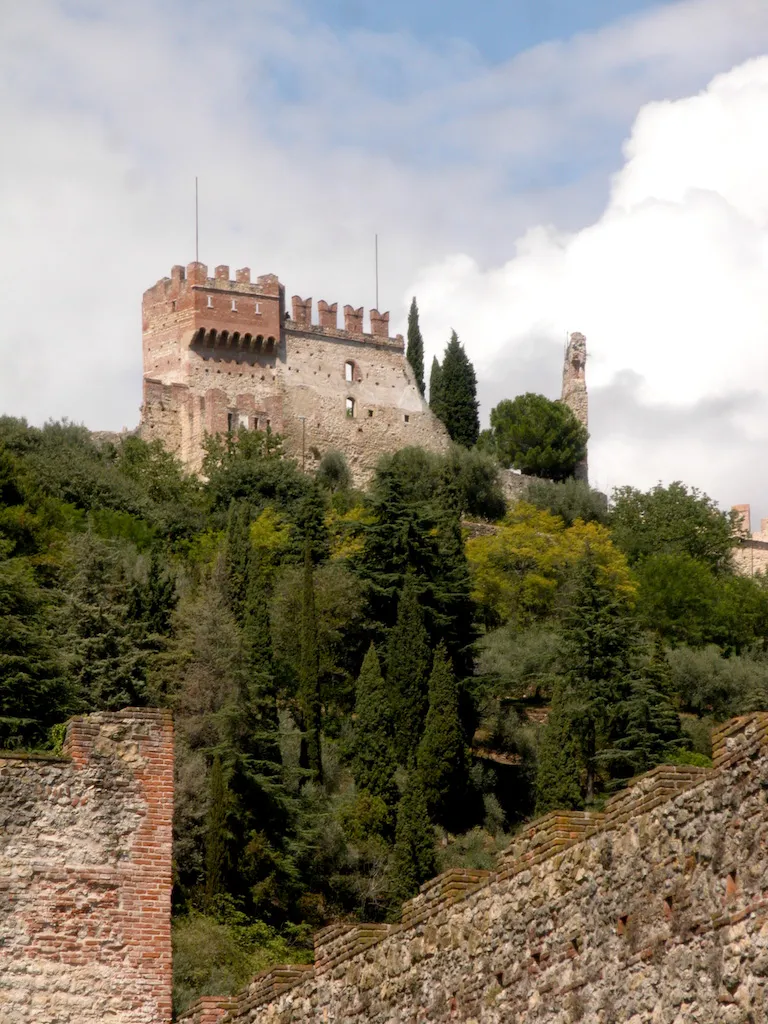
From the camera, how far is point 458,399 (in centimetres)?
8219

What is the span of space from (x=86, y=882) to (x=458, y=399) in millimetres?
67197

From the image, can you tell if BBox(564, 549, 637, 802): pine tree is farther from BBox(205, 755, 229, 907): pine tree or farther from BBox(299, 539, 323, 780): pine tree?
BBox(205, 755, 229, 907): pine tree

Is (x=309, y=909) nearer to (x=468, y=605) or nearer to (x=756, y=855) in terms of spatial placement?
(x=468, y=605)

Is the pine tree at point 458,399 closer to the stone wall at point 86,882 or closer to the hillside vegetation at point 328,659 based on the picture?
the hillside vegetation at point 328,659

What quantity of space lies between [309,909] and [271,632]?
1268 centimetres

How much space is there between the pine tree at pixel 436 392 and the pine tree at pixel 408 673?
28.0 metres

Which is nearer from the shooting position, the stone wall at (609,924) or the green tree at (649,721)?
the stone wall at (609,924)

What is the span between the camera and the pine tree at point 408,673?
161ft

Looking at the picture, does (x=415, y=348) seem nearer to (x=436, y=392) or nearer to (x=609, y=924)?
(x=436, y=392)

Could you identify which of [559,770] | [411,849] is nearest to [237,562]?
[559,770]

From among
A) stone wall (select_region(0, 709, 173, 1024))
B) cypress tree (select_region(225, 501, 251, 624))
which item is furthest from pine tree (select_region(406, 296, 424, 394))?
stone wall (select_region(0, 709, 173, 1024))

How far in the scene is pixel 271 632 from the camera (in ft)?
177

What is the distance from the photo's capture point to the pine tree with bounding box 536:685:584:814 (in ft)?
148

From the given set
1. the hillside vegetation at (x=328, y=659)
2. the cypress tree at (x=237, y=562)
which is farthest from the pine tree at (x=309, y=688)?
the cypress tree at (x=237, y=562)
